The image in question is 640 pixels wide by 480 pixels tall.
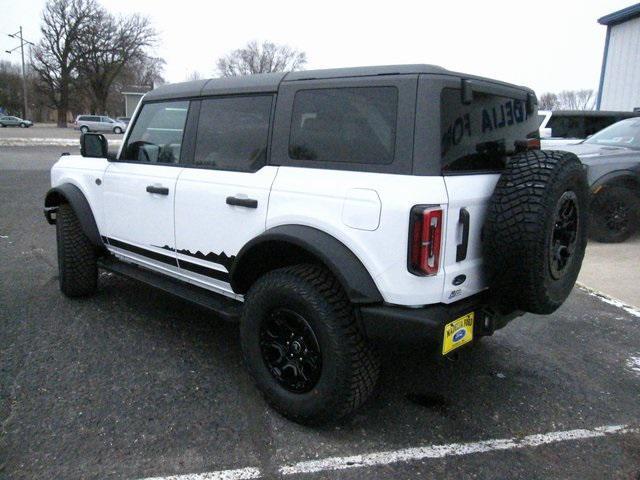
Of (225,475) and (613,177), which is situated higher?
(613,177)

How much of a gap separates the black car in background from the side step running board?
18.6ft

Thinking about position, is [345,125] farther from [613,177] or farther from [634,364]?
[613,177]

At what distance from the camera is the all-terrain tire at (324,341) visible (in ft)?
8.06

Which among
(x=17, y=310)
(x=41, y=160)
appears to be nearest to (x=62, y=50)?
(x=41, y=160)

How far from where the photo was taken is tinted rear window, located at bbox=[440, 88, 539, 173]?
94.3 inches

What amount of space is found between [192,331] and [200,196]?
50.4 inches

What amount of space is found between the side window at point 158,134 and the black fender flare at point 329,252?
3.84ft

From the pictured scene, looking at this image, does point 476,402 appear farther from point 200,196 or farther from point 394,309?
point 200,196

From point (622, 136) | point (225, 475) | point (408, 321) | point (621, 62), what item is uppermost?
point (621, 62)

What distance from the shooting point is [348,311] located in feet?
8.19

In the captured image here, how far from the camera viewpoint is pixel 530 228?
2.35 meters

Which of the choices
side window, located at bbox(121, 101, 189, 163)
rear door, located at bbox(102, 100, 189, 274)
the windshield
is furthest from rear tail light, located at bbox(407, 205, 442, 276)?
the windshield

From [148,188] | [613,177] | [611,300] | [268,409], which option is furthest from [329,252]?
[613,177]

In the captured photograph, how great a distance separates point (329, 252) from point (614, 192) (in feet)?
19.7
